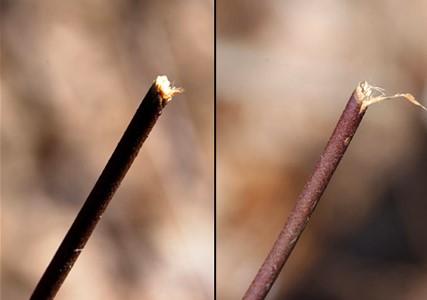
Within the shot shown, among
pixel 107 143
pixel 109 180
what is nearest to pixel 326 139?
pixel 107 143

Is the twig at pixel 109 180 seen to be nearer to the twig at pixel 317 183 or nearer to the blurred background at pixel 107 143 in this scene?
the twig at pixel 317 183

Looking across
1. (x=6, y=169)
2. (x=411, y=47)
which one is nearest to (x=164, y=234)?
(x=6, y=169)

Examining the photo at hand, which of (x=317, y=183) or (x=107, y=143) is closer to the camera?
(x=317, y=183)

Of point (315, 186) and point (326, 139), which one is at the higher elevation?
point (326, 139)

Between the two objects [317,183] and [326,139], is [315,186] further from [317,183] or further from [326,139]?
[326,139]

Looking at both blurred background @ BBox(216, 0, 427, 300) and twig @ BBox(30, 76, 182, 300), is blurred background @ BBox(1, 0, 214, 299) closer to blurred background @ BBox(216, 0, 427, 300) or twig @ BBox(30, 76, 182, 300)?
blurred background @ BBox(216, 0, 427, 300)

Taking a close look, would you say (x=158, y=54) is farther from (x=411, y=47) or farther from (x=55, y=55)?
(x=411, y=47)

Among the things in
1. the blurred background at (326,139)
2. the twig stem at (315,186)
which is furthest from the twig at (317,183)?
the blurred background at (326,139)

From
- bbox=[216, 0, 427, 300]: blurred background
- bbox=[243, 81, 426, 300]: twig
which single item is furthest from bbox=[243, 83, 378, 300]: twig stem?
bbox=[216, 0, 427, 300]: blurred background
